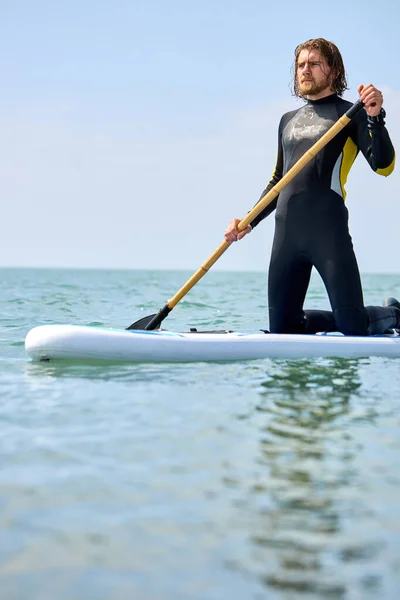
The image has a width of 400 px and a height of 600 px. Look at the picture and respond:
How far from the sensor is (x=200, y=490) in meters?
2.79

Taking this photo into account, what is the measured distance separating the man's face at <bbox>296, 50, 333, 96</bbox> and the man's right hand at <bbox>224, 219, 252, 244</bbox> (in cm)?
106

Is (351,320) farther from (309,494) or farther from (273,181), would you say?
(309,494)

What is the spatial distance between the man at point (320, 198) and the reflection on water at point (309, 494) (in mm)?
1222

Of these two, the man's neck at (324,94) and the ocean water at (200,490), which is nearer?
the ocean water at (200,490)

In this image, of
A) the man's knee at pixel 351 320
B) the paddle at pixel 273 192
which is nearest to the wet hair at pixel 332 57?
the paddle at pixel 273 192

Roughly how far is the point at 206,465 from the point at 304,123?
11.1ft

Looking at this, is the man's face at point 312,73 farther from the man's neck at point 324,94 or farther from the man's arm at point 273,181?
the man's arm at point 273,181

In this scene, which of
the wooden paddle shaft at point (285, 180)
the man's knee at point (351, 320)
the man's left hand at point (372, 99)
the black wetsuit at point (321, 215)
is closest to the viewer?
the man's left hand at point (372, 99)

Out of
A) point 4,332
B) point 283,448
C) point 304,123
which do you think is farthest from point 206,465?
point 4,332

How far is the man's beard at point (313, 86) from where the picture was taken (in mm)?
5672

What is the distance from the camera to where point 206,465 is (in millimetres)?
3098

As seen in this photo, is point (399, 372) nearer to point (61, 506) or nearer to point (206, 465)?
point (206, 465)

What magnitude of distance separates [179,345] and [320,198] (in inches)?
57.0

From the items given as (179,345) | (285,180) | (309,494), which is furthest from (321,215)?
(309,494)
